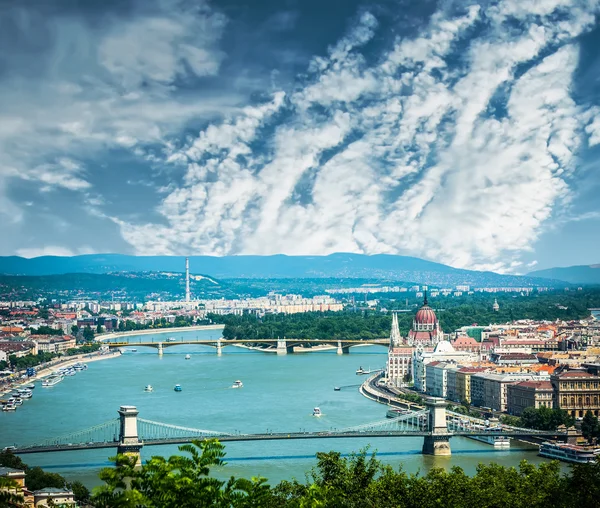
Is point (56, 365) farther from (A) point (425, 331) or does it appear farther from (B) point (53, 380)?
(A) point (425, 331)

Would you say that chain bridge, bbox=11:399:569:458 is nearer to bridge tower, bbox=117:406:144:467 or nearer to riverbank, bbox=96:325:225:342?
bridge tower, bbox=117:406:144:467

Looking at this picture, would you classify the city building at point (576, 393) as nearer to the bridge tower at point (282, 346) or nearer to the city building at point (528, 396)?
the city building at point (528, 396)

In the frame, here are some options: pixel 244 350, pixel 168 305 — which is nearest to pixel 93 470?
pixel 244 350

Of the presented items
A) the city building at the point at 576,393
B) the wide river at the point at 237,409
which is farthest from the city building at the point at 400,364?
the city building at the point at 576,393

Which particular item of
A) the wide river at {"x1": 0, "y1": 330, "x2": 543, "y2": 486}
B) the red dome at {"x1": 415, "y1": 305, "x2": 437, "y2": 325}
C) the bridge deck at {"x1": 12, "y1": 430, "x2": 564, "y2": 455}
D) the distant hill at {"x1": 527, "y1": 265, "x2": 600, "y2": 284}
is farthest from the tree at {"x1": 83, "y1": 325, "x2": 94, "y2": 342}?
the distant hill at {"x1": 527, "y1": 265, "x2": 600, "y2": 284}

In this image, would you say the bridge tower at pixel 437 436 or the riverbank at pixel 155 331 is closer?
the bridge tower at pixel 437 436

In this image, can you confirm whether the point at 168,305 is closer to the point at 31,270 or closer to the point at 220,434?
the point at 31,270

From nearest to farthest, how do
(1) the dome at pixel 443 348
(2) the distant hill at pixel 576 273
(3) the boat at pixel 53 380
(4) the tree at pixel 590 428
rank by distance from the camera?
(4) the tree at pixel 590 428 → (3) the boat at pixel 53 380 → (1) the dome at pixel 443 348 → (2) the distant hill at pixel 576 273

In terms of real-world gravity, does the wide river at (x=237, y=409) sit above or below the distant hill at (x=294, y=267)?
below
